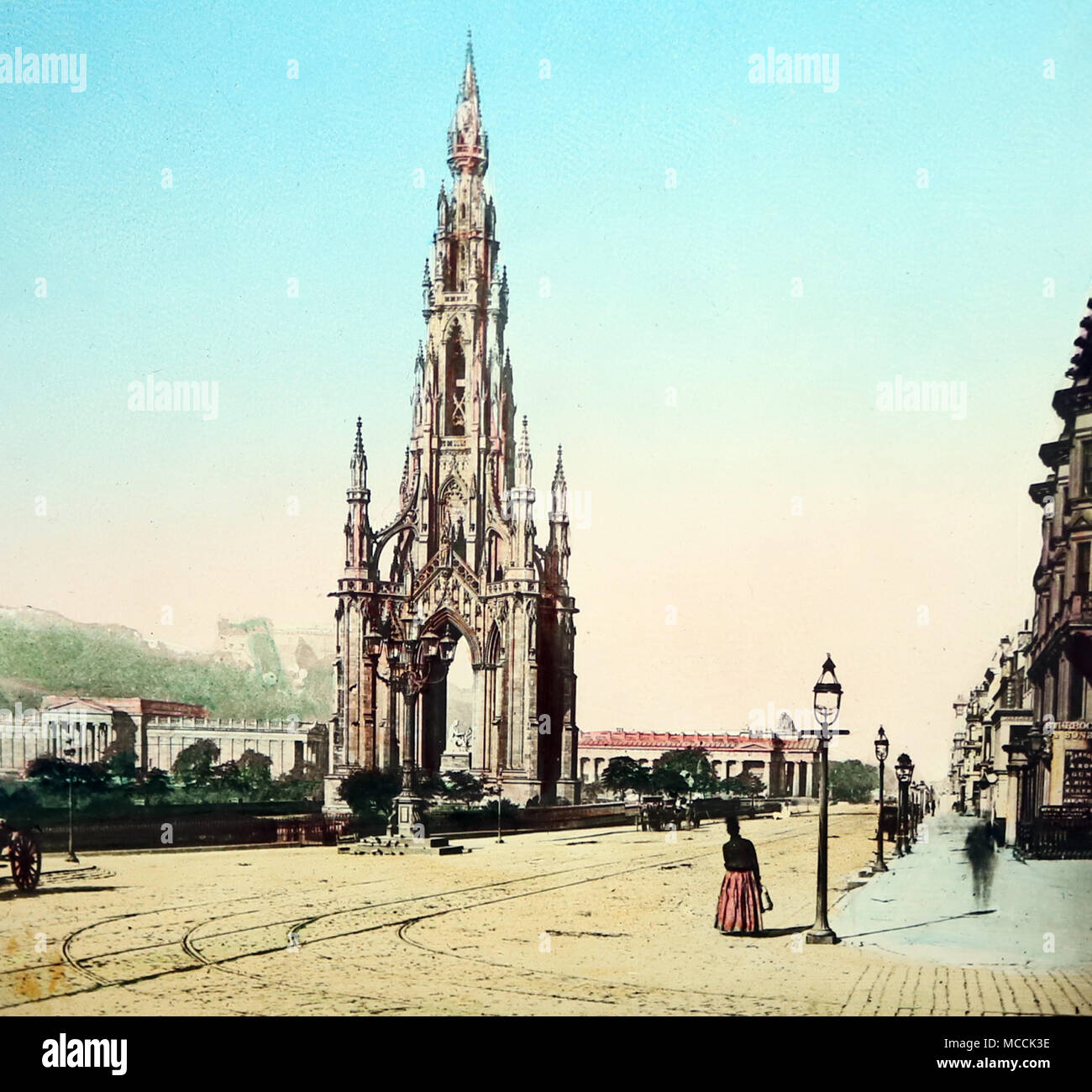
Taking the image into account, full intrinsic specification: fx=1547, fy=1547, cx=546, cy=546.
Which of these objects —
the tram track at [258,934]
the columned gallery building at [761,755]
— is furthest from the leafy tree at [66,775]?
the columned gallery building at [761,755]

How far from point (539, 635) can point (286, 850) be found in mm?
28516

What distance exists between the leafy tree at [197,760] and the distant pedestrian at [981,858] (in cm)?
1442

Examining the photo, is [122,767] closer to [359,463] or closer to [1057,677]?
[359,463]

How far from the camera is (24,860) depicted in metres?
21.0

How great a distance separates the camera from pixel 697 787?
25109 millimetres

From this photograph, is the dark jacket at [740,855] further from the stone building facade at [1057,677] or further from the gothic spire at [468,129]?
the gothic spire at [468,129]

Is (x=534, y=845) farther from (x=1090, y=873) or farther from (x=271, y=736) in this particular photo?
(x=1090, y=873)

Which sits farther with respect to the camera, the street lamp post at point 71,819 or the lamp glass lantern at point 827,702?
the street lamp post at point 71,819

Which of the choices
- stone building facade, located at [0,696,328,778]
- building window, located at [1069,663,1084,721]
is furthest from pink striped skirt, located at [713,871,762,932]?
stone building facade, located at [0,696,328,778]

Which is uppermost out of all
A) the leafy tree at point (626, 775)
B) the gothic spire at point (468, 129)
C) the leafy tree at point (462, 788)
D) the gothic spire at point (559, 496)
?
the gothic spire at point (468, 129)

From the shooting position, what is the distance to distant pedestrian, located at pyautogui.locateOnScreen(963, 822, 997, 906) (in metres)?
21.1

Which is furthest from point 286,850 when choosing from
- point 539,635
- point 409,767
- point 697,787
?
point 539,635

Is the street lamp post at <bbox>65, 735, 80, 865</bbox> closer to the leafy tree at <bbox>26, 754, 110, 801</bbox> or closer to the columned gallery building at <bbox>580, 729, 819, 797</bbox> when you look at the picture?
the leafy tree at <bbox>26, 754, 110, 801</bbox>

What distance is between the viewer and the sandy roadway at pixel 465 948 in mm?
16328
